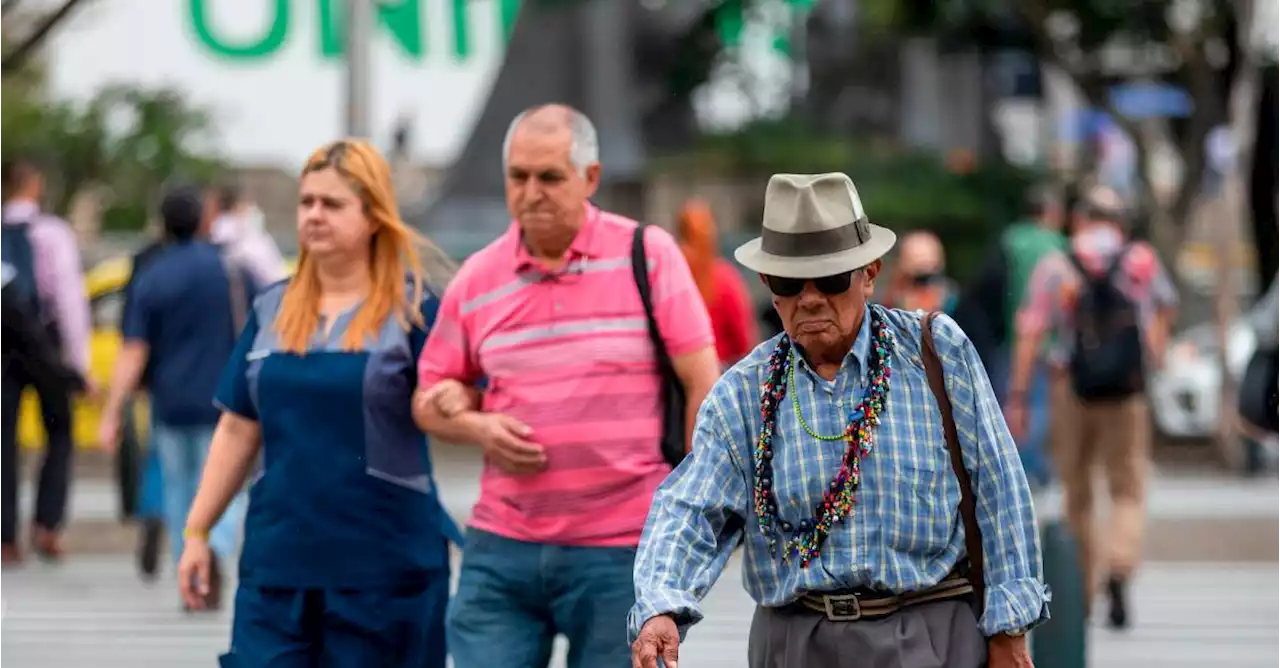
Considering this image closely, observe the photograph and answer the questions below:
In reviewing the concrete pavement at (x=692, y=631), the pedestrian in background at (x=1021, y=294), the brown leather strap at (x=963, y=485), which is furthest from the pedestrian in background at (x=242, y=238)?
the brown leather strap at (x=963, y=485)

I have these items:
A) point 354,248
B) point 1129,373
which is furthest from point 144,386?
point 354,248

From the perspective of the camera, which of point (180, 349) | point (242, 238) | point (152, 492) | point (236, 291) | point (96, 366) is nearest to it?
point (180, 349)

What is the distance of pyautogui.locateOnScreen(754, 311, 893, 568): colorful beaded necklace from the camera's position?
4512 mm

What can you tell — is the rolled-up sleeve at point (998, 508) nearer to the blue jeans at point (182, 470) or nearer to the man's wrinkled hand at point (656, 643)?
the man's wrinkled hand at point (656, 643)

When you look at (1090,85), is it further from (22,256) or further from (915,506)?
(915,506)

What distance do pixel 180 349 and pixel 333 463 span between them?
5.43m

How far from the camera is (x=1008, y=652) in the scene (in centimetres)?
456

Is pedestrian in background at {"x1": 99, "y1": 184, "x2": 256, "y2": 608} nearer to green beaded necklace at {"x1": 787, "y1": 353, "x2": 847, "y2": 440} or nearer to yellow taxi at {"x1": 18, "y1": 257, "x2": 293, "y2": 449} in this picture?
green beaded necklace at {"x1": 787, "y1": 353, "x2": 847, "y2": 440}

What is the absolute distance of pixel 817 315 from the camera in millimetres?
4578

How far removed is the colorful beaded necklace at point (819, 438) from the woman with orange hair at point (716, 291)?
6.61 metres

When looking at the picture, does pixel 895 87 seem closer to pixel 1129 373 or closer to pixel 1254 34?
pixel 1254 34

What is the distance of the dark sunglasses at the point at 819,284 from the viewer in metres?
4.57

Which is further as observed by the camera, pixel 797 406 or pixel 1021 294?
pixel 1021 294

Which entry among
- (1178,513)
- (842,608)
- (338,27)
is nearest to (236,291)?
(1178,513)
